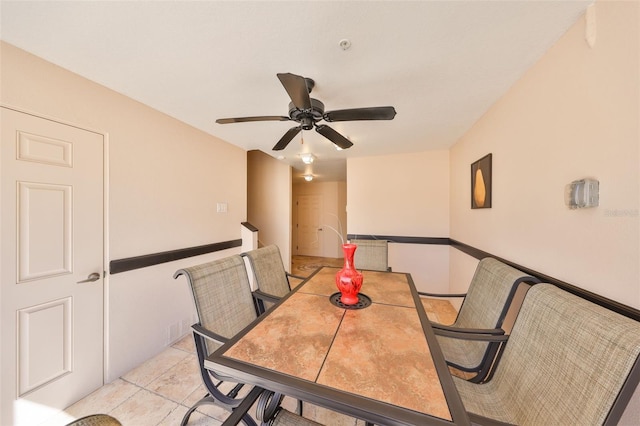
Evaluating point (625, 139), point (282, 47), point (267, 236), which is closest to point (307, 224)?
point (267, 236)

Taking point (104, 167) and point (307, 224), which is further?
point (307, 224)

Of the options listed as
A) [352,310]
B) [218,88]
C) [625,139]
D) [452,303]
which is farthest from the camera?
[452,303]

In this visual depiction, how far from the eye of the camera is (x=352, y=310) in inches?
53.9

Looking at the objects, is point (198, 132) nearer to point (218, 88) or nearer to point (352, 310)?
point (218, 88)

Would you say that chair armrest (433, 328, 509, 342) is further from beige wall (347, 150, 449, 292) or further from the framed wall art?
beige wall (347, 150, 449, 292)

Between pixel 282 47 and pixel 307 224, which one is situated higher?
pixel 282 47

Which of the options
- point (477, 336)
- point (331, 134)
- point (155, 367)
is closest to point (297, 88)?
point (331, 134)

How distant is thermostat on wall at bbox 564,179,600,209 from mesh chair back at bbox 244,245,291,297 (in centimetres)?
200

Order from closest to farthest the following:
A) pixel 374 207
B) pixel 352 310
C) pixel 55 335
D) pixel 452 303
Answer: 1. pixel 352 310
2. pixel 55 335
3. pixel 452 303
4. pixel 374 207

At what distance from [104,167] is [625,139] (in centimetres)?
308

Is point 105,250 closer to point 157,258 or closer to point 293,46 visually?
point 157,258

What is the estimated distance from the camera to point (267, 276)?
76.2 inches

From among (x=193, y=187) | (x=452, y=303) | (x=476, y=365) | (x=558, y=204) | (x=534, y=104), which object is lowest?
(x=452, y=303)

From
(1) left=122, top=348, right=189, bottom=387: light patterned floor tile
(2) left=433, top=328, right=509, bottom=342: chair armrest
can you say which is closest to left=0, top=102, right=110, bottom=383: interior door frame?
(1) left=122, top=348, right=189, bottom=387: light patterned floor tile
